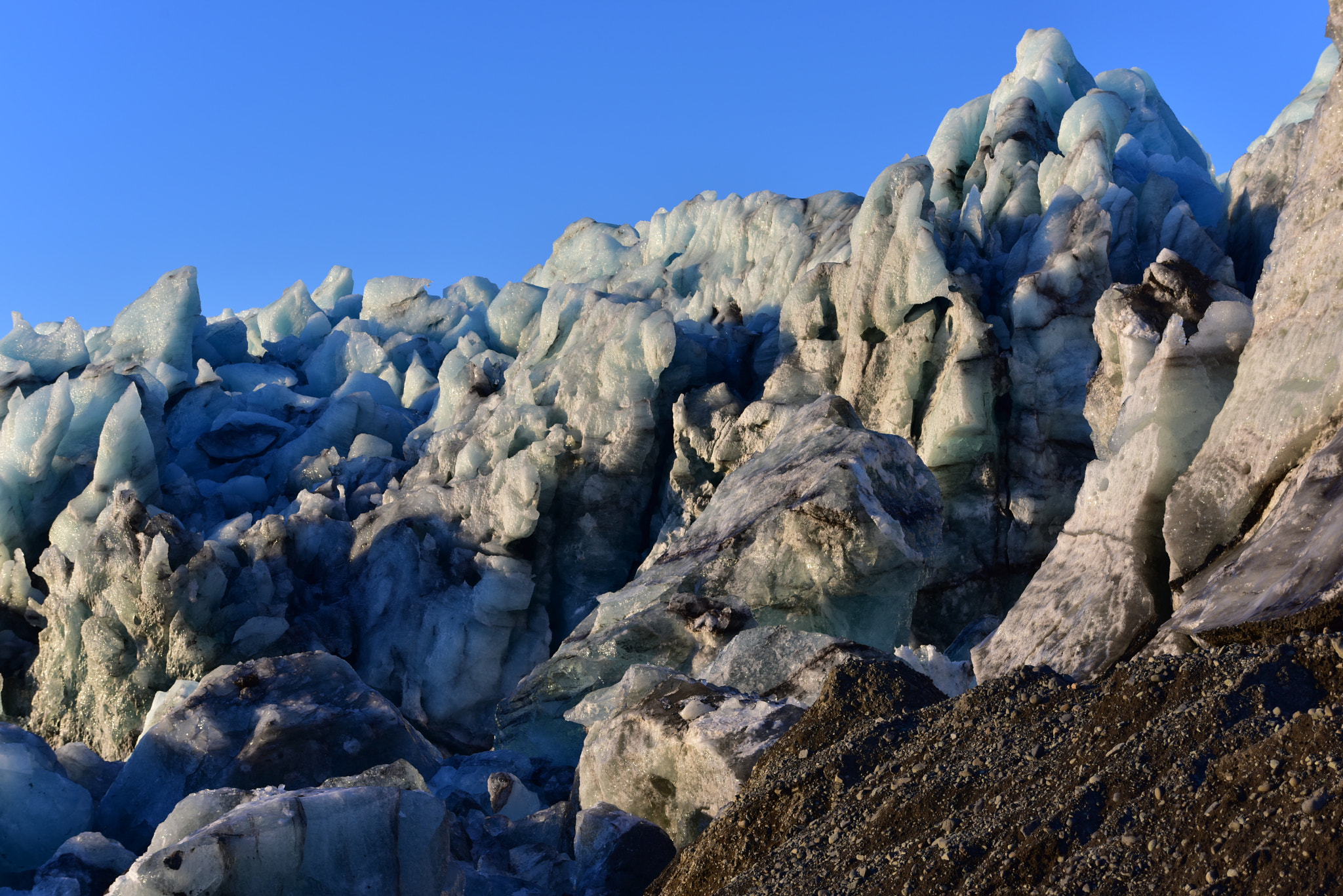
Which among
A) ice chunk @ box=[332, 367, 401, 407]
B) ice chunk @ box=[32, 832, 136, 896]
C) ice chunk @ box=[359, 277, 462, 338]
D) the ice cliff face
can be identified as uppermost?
ice chunk @ box=[359, 277, 462, 338]

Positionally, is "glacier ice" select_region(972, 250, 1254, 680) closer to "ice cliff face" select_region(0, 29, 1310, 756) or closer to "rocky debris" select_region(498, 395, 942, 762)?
"rocky debris" select_region(498, 395, 942, 762)

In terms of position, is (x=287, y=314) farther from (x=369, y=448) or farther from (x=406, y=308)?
(x=369, y=448)

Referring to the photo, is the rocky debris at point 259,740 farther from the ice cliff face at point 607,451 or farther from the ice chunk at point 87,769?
the ice cliff face at point 607,451

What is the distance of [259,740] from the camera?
8.46 metres

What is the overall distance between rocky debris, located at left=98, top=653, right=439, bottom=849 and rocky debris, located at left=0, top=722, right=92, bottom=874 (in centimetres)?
47

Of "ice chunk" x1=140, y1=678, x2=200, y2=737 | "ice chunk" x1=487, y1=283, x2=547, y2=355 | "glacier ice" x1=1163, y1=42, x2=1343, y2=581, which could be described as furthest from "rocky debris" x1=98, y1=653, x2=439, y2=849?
"ice chunk" x1=487, y1=283, x2=547, y2=355

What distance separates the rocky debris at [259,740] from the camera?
26.9ft

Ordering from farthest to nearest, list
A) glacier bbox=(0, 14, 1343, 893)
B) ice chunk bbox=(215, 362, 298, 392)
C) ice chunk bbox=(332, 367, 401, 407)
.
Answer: ice chunk bbox=(215, 362, 298, 392), ice chunk bbox=(332, 367, 401, 407), glacier bbox=(0, 14, 1343, 893)

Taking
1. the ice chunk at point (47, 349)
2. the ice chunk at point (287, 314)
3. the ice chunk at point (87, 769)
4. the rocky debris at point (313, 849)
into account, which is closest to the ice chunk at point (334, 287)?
the ice chunk at point (287, 314)

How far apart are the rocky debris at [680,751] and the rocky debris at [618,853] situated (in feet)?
0.84

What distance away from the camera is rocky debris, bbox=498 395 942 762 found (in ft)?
34.4

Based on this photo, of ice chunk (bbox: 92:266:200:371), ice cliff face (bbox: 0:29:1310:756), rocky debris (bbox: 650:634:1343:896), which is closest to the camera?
rocky debris (bbox: 650:634:1343:896)

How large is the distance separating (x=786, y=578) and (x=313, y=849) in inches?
261

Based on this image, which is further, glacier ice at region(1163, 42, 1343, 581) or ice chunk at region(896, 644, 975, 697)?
ice chunk at region(896, 644, 975, 697)
